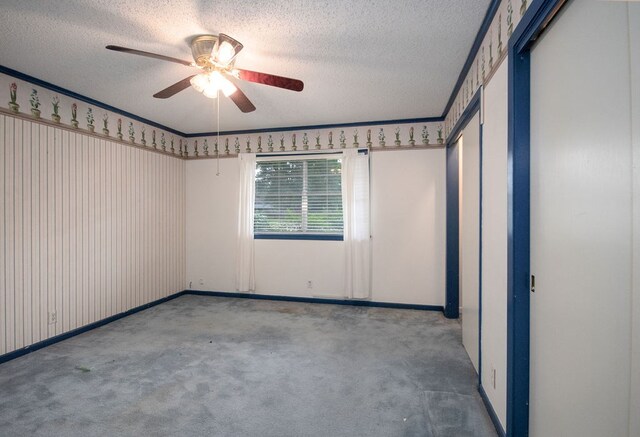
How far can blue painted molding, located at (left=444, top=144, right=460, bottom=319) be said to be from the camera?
12.6ft

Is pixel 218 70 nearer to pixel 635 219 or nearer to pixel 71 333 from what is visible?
pixel 635 219

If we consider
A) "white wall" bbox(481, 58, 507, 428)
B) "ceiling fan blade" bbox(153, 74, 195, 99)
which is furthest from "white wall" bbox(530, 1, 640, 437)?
"ceiling fan blade" bbox(153, 74, 195, 99)

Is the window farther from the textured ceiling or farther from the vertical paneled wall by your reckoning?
the vertical paneled wall

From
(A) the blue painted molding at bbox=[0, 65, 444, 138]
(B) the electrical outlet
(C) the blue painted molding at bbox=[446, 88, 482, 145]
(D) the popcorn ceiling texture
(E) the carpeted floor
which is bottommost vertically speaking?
(E) the carpeted floor

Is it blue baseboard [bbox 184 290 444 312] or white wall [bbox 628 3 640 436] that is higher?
white wall [bbox 628 3 640 436]

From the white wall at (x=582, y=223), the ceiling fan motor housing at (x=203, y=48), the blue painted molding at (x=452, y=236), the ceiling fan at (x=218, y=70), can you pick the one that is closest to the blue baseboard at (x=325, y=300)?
the blue painted molding at (x=452, y=236)

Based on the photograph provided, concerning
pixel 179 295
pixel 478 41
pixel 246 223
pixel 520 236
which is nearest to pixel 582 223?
pixel 520 236

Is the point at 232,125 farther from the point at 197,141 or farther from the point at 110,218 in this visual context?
the point at 110,218

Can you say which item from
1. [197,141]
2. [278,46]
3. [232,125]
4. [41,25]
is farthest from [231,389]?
[197,141]

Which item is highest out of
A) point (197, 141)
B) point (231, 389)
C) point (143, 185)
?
point (197, 141)

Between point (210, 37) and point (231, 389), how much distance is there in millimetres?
2469

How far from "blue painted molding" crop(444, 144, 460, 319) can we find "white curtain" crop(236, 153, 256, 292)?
8.71 ft

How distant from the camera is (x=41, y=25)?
2.06 meters

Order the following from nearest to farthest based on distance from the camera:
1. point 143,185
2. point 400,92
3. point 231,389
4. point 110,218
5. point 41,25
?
point 41,25
point 231,389
point 400,92
point 110,218
point 143,185
